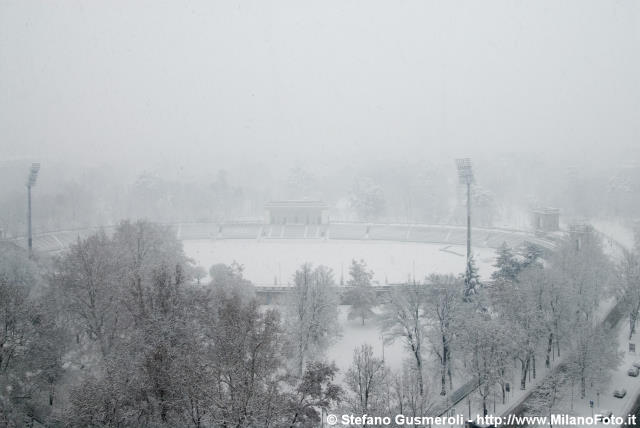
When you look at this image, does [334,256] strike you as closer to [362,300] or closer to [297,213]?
[297,213]

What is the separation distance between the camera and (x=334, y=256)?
155ft

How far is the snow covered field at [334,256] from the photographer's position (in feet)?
128

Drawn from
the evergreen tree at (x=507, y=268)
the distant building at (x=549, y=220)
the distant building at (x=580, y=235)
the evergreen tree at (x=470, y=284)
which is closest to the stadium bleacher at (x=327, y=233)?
the distant building at (x=549, y=220)

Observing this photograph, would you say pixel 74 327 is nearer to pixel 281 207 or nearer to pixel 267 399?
pixel 267 399

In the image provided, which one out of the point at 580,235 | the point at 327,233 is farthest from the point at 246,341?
the point at 327,233

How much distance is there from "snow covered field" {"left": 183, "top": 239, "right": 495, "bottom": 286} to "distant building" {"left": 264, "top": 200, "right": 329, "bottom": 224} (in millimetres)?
5512

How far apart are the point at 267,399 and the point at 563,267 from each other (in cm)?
2121

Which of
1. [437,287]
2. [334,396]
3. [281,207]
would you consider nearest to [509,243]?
[281,207]

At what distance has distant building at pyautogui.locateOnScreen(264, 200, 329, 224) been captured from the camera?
206ft

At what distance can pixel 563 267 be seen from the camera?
26.8 m

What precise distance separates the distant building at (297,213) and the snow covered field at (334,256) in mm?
5512

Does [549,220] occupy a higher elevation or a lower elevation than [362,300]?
higher

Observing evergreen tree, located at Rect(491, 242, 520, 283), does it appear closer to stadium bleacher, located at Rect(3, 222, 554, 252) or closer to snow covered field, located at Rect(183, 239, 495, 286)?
snow covered field, located at Rect(183, 239, 495, 286)

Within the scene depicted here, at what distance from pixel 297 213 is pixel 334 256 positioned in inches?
662
